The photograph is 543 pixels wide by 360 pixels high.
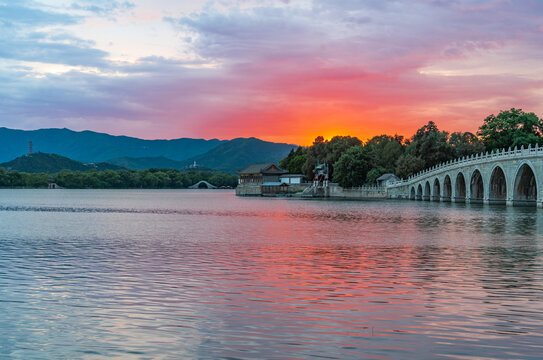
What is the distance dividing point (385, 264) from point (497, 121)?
281 feet

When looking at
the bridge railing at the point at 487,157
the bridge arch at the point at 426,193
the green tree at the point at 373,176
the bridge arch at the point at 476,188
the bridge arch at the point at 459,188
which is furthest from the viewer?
the green tree at the point at 373,176

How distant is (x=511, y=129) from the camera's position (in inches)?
3789

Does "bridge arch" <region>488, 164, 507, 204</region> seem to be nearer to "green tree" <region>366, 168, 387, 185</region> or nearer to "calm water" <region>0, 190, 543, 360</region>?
"green tree" <region>366, 168, 387, 185</region>

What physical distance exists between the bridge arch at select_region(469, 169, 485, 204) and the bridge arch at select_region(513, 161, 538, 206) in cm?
992

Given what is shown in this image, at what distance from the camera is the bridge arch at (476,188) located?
82.1m

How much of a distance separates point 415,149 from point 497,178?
3810cm

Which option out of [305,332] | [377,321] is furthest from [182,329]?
[377,321]

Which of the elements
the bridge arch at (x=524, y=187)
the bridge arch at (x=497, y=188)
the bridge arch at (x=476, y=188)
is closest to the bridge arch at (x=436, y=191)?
the bridge arch at (x=476, y=188)

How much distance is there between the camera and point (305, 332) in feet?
35.0

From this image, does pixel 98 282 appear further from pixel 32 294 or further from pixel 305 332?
pixel 305 332

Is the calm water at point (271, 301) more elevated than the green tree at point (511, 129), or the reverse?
the green tree at point (511, 129)

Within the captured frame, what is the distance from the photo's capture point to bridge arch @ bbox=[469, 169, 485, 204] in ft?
269

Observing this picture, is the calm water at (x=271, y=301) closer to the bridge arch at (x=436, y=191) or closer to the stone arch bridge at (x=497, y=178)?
the stone arch bridge at (x=497, y=178)

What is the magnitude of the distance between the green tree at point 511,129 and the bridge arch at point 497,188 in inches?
679
